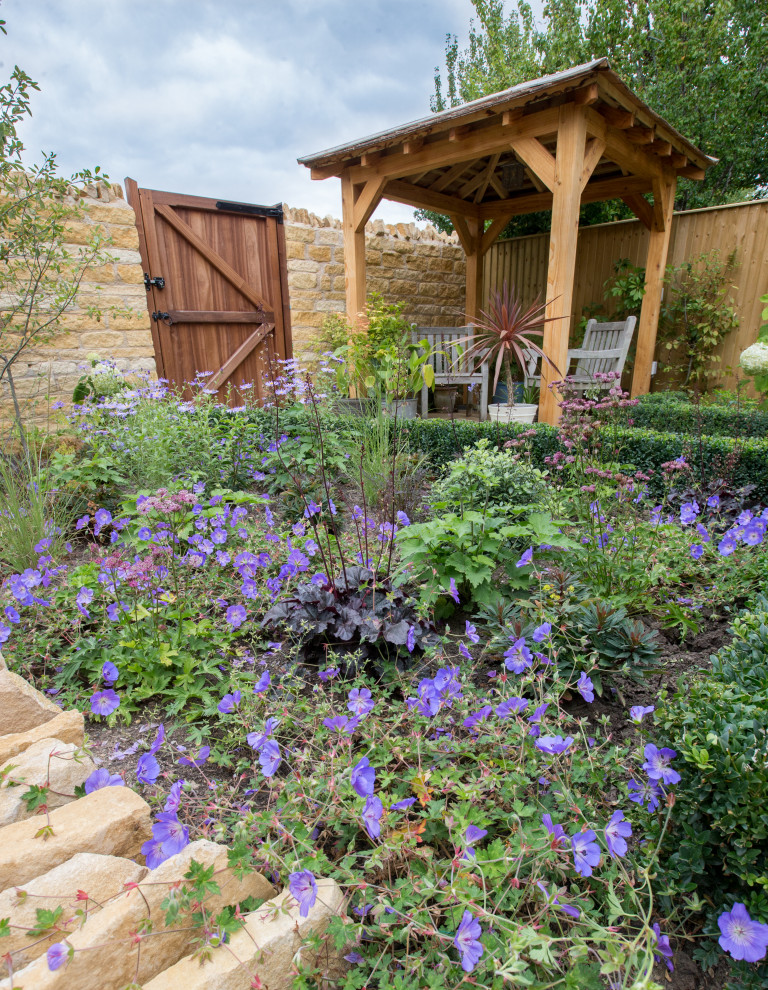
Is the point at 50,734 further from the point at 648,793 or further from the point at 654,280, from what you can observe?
the point at 654,280

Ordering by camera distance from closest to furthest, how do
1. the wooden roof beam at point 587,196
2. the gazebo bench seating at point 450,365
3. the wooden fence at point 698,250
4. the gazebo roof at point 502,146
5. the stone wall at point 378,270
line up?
1. the gazebo roof at point 502,146
2. the gazebo bench seating at point 450,365
3. the wooden fence at point 698,250
4. the wooden roof beam at point 587,196
5. the stone wall at point 378,270

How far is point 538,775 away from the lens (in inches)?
44.7

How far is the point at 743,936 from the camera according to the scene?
0.77m

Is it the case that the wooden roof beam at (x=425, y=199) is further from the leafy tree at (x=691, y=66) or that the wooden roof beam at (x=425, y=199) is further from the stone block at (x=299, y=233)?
the leafy tree at (x=691, y=66)

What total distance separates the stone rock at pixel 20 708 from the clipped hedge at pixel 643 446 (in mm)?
2344

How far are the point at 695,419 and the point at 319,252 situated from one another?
457 centimetres

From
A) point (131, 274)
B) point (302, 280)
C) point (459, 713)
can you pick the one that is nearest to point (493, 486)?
point (459, 713)

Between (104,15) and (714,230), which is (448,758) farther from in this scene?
(714,230)

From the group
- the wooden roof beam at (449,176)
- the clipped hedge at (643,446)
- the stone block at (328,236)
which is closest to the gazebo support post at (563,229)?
the clipped hedge at (643,446)

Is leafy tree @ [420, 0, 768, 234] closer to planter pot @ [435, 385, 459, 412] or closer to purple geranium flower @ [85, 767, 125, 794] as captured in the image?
planter pot @ [435, 385, 459, 412]

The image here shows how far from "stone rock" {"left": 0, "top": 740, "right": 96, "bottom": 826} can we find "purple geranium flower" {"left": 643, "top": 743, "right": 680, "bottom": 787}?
116cm

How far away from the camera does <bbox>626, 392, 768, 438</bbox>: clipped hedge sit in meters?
3.98

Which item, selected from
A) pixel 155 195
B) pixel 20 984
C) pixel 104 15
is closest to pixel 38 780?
pixel 20 984

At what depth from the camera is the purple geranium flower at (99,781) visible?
1.09 m
